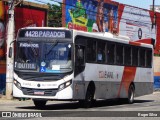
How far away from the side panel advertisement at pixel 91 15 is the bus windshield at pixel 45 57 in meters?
16.3

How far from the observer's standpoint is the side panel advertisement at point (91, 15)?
36.1 m

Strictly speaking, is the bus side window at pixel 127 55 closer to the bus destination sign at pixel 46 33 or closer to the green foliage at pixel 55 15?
the bus destination sign at pixel 46 33

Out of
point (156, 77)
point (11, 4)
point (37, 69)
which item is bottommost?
point (156, 77)

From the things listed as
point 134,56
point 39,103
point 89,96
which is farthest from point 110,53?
point 39,103

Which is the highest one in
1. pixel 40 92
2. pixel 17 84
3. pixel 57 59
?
pixel 57 59

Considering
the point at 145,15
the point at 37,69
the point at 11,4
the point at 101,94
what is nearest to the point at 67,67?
the point at 37,69

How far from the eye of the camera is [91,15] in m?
39.3

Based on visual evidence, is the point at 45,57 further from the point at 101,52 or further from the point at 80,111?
the point at 101,52

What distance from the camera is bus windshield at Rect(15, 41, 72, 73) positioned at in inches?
744

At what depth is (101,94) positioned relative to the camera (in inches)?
857

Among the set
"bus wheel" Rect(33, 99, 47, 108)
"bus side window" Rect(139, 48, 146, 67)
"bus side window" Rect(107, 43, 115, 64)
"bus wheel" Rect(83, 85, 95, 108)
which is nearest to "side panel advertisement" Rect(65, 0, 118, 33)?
"bus side window" Rect(139, 48, 146, 67)

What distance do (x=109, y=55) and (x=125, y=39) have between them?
7.70 feet

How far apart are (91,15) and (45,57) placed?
67.9 feet

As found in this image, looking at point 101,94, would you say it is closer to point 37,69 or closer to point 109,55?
point 109,55
